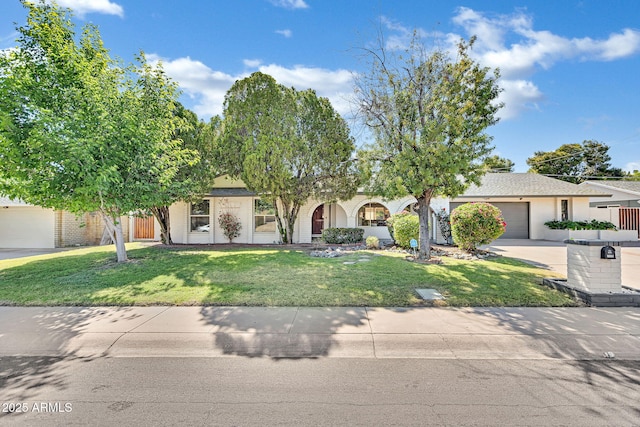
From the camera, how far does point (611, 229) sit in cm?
1652

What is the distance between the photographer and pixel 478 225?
11281mm

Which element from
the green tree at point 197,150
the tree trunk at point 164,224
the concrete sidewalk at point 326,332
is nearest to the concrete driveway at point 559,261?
the concrete sidewalk at point 326,332

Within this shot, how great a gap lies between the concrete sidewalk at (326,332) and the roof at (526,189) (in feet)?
44.3

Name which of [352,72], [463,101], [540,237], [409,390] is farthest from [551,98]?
[409,390]

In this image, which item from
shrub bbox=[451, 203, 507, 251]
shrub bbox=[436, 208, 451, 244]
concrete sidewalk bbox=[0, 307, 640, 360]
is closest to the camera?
concrete sidewalk bbox=[0, 307, 640, 360]

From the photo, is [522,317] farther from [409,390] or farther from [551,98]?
[551,98]

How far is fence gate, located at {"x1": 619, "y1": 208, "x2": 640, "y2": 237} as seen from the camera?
18.0 meters

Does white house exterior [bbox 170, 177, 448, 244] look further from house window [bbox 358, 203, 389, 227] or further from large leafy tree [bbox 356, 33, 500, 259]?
large leafy tree [bbox 356, 33, 500, 259]

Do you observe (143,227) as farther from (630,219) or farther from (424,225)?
(630,219)

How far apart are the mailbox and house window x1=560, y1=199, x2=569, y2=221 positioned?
14820 millimetres

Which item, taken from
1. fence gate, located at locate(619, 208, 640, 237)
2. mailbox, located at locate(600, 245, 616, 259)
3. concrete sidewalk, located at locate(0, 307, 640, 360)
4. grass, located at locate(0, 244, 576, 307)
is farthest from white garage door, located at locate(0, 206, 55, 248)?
fence gate, located at locate(619, 208, 640, 237)

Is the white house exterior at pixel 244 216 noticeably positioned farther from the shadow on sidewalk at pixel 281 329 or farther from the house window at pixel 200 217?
the shadow on sidewalk at pixel 281 329

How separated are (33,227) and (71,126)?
12.7 metres

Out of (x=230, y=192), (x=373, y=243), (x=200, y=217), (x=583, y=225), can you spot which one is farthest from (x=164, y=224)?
(x=583, y=225)
